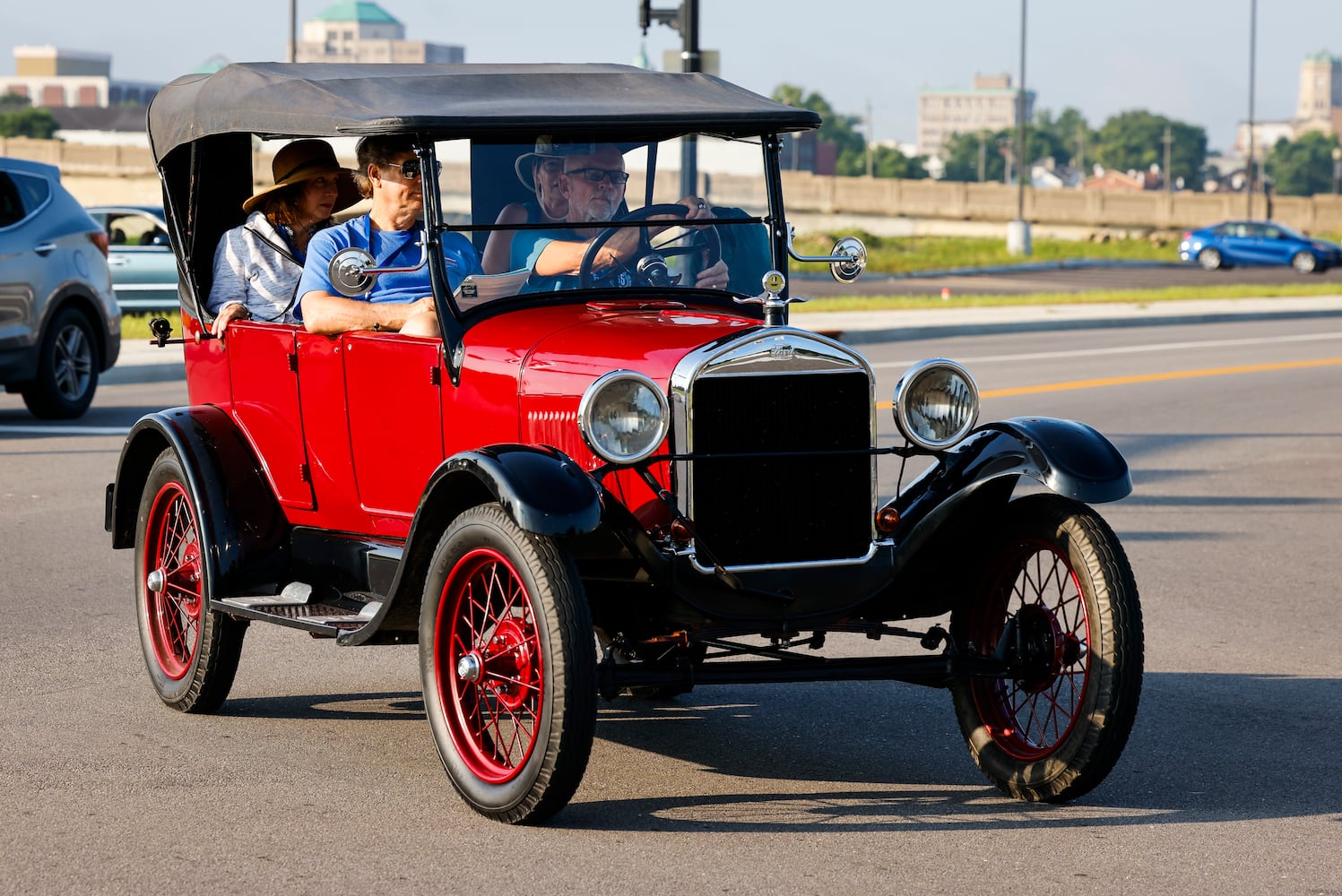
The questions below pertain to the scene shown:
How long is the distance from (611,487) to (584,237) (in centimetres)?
90

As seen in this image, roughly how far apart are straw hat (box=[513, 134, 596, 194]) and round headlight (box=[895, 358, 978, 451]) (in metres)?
1.21

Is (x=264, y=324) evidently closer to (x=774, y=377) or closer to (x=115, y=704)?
(x=115, y=704)

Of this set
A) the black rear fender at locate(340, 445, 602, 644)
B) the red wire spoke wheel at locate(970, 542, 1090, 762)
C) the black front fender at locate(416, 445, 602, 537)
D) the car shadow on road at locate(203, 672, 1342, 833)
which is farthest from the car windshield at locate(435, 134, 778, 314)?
the car shadow on road at locate(203, 672, 1342, 833)

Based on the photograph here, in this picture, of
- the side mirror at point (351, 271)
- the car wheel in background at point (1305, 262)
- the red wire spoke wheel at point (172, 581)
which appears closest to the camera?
the side mirror at point (351, 271)

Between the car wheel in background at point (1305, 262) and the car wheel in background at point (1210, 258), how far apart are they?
1.88 metres

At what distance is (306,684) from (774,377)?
2.38 m

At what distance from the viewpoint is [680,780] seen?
5488mm

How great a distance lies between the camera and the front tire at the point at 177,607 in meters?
6.20

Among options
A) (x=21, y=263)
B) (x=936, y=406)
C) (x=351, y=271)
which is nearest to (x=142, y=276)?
(x=21, y=263)

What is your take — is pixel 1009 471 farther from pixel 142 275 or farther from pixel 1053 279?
pixel 1053 279

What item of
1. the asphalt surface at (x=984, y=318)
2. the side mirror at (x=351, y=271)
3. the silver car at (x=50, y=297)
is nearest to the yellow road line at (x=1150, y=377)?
the asphalt surface at (x=984, y=318)

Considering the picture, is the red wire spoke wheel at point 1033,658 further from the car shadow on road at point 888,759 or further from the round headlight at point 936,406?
the round headlight at point 936,406

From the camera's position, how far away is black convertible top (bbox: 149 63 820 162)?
5645 mm

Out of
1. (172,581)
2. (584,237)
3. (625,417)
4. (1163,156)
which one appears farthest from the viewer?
(1163,156)
